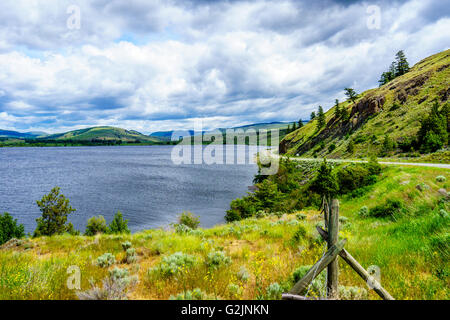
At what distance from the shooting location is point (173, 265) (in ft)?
18.9

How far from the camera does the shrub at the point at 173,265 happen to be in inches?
223

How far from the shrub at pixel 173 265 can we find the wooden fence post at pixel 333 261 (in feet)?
11.6

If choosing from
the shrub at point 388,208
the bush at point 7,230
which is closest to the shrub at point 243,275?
the shrub at point 388,208

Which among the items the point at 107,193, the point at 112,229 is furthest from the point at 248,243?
the point at 107,193

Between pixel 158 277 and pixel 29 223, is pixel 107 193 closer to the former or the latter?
pixel 29 223

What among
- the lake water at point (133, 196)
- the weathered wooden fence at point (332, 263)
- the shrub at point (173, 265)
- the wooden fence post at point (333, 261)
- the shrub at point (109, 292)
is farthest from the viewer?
the lake water at point (133, 196)

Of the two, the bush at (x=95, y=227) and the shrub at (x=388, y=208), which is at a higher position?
the shrub at (x=388, y=208)

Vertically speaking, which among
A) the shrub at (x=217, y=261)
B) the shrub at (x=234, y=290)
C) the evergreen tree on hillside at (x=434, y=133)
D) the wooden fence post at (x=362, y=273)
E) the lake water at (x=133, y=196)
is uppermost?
the evergreen tree on hillside at (x=434, y=133)

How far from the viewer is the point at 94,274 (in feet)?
19.2

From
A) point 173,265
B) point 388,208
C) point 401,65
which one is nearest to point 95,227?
point 173,265

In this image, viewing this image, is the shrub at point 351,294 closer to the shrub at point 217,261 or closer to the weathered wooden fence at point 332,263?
the weathered wooden fence at point 332,263

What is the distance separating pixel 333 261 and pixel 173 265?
3.96 metres

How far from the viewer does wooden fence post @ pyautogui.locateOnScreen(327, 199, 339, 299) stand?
380 centimetres
